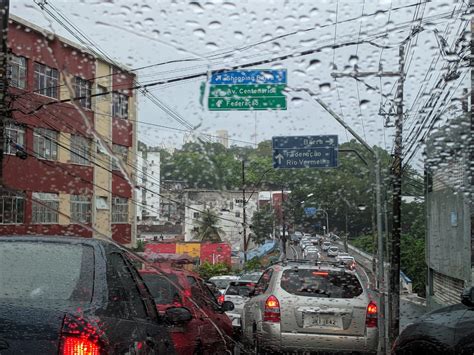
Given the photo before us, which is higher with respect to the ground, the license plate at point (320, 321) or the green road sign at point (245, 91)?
the green road sign at point (245, 91)

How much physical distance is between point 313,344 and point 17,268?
4.61 meters

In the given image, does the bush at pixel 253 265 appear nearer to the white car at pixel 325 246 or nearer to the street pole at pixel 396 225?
the white car at pixel 325 246

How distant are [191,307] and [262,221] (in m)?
5.74

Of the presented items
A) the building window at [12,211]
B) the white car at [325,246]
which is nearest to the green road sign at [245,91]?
the white car at [325,246]

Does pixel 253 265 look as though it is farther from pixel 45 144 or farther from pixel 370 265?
pixel 45 144

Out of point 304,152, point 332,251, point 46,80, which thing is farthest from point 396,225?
point 46,80

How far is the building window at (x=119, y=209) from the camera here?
14148 millimetres

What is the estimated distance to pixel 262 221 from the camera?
12.4 meters

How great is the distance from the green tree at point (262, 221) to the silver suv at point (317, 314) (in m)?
4.43

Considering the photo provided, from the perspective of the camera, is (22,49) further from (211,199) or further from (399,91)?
(399,91)

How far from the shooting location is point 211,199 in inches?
471

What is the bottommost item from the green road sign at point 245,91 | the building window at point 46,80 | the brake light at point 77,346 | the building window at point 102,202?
the brake light at point 77,346

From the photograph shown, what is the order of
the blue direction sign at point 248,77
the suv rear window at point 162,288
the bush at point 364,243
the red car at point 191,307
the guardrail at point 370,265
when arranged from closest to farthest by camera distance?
the red car at point 191,307
the suv rear window at point 162,288
the blue direction sign at point 248,77
the bush at point 364,243
the guardrail at point 370,265

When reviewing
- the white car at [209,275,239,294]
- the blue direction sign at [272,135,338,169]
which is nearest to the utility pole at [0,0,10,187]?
the blue direction sign at [272,135,338,169]
